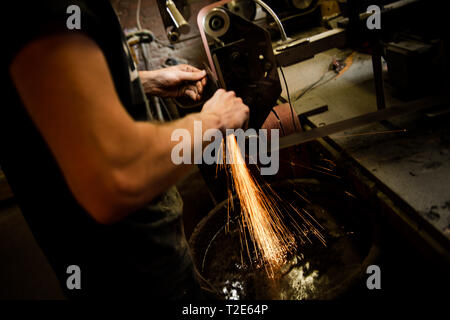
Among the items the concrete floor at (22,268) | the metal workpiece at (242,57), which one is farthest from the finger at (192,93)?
the concrete floor at (22,268)

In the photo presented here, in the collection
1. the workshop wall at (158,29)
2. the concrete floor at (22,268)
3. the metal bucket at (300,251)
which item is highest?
the workshop wall at (158,29)

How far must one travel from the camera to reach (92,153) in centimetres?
65

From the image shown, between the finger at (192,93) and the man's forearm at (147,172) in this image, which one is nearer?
the man's forearm at (147,172)

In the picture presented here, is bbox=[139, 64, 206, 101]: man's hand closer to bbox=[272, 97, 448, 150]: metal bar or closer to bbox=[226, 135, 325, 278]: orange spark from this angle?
bbox=[226, 135, 325, 278]: orange spark

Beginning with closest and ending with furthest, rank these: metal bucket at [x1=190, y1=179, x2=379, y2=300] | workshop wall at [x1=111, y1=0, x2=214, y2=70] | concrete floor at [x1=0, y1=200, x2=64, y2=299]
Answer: metal bucket at [x1=190, y1=179, x2=379, y2=300]
concrete floor at [x1=0, y1=200, x2=64, y2=299]
workshop wall at [x1=111, y1=0, x2=214, y2=70]

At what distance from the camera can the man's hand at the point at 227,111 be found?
1.01 metres

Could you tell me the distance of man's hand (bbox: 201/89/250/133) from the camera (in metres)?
1.01

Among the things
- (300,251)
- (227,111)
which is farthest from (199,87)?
(300,251)

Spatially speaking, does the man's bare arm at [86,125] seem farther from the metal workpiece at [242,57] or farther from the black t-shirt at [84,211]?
the metal workpiece at [242,57]

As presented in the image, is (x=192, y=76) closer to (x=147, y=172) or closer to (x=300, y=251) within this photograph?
(x=147, y=172)

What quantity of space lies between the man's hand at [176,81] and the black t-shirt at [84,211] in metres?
0.56

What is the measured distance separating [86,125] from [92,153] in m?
0.06

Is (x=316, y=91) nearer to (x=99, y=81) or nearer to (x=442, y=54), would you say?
(x=442, y=54)

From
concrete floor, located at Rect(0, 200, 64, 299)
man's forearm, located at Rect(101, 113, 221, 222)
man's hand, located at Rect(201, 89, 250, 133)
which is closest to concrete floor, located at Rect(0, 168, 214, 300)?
concrete floor, located at Rect(0, 200, 64, 299)
